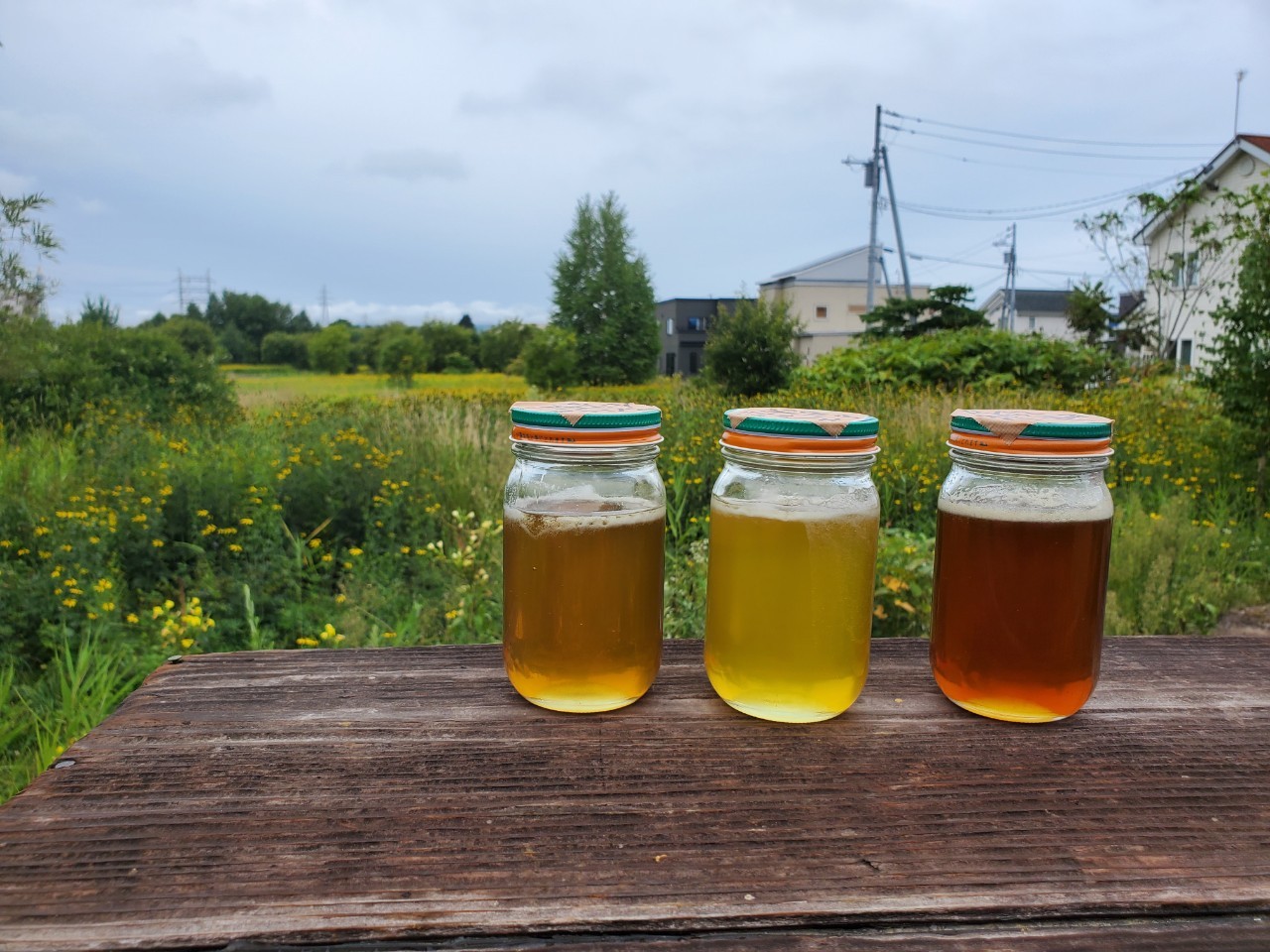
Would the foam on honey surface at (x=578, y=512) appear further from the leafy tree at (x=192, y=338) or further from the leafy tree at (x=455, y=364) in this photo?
the leafy tree at (x=455, y=364)

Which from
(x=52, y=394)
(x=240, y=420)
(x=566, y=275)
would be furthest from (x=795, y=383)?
(x=566, y=275)

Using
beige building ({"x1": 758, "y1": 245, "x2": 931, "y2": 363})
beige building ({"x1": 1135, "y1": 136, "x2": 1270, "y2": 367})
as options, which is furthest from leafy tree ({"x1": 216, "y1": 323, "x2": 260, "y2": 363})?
beige building ({"x1": 1135, "y1": 136, "x2": 1270, "y2": 367})

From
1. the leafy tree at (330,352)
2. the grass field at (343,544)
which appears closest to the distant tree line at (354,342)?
the leafy tree at (330,352)

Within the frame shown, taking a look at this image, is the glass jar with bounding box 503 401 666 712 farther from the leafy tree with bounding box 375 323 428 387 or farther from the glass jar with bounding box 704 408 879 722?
the leafy tree with bounding box 375 323 428 387

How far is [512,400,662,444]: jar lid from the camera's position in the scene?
1001 mm

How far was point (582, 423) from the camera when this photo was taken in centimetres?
100

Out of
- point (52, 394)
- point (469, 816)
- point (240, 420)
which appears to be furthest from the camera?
point (240, 420)

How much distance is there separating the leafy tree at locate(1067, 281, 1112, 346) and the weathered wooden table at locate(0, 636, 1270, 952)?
20.8 metres

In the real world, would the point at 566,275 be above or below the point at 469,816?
above

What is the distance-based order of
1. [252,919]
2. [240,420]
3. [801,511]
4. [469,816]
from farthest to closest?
[240,420] < [801,511] < [469,816] < [252,919]

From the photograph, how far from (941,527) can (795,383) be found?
11.7 m

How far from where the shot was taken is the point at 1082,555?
1021 mm

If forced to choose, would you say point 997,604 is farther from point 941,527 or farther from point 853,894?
point 853,894

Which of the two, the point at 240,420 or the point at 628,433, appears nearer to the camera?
the point at 628,433
